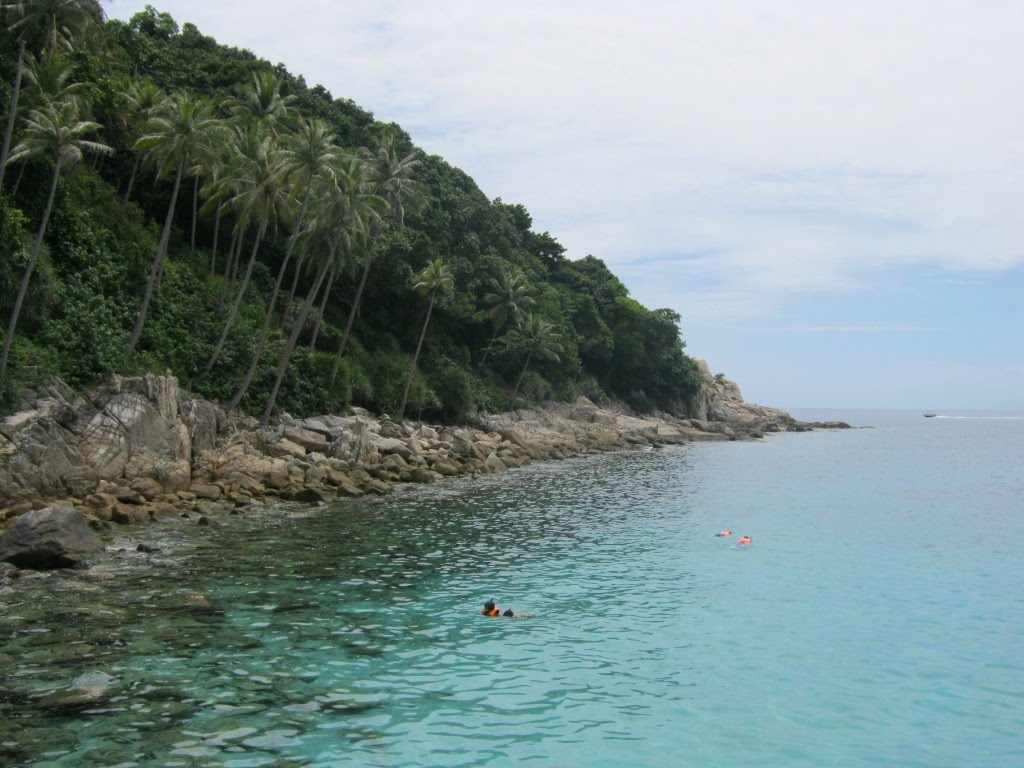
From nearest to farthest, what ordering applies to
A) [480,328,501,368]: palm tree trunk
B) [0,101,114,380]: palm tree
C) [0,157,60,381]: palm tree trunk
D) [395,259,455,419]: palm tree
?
[0,157,60,381]: palm tree trunk → [0,101,114,380]: palm tree → [395,259,455,419]: palm tree → [480,328,501,368]: palm tree trunk

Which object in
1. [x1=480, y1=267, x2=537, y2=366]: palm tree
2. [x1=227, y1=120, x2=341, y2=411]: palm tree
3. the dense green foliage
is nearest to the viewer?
the dense green foliage

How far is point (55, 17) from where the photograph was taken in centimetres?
3338

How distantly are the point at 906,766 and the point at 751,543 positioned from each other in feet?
47.8

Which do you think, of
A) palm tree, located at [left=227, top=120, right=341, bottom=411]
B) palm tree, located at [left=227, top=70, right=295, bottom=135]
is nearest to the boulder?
palm tree, located at [left=227, top=120, right=341, bottom=411]

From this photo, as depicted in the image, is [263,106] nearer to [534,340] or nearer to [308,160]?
[308,160]

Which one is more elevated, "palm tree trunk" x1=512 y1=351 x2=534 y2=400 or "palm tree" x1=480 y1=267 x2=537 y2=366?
"palm tree" x1=480 y1=267 x2=537 y2=366

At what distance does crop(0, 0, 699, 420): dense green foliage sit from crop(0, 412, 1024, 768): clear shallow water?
14.1 meters

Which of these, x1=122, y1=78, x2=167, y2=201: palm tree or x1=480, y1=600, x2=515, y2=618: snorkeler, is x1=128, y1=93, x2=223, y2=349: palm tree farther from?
x1=480, y1=600, x2=515, y2=618: snorkeler

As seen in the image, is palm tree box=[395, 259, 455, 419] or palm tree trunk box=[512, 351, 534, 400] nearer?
palm tree box=[395, 259, 455, 419]

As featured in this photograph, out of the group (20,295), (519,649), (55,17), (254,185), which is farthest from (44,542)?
(55,17)

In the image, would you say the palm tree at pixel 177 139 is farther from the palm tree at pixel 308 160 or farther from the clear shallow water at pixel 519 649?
the clear shallow water at pixel 519 649

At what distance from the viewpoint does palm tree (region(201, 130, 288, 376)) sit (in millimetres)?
35906

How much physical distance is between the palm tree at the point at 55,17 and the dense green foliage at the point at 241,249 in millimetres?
156

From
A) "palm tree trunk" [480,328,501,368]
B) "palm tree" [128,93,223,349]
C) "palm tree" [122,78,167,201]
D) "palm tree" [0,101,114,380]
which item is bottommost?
"palm tree trunk" [480,328,501,368]
